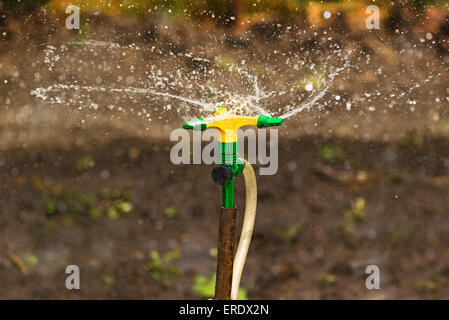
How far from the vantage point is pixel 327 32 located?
131 cm

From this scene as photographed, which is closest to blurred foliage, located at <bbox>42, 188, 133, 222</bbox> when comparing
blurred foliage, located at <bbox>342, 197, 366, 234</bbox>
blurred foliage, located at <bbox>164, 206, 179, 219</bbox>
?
blurred foliage, located at <bbox>164, 206, 179, 219</bbox>

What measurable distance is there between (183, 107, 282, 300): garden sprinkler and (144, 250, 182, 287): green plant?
363 millimetres

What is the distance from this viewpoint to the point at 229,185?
1.03 m

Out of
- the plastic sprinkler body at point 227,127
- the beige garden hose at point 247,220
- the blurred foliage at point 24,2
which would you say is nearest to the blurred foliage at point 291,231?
the beige garden hose at point 247,220

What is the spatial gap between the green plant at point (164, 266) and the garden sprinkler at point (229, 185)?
1.19 feet

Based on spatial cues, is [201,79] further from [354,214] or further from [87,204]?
[354,214]

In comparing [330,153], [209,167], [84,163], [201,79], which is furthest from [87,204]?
[330,153]

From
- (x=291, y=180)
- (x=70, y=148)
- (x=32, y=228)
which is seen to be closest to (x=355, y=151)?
(x=291, y=180)

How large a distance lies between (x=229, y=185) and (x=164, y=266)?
553mm

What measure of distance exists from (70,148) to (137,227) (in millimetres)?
318

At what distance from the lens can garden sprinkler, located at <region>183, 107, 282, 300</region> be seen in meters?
0.98

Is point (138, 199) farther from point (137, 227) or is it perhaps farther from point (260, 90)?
point (260, 90)

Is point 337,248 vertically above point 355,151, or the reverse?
point 355,151

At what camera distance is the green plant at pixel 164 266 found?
57.2 inches
